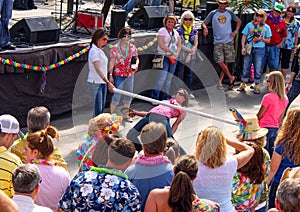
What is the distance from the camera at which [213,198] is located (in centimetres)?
496

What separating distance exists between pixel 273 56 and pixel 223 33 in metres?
1.20

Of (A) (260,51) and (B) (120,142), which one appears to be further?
(A) (260,51)

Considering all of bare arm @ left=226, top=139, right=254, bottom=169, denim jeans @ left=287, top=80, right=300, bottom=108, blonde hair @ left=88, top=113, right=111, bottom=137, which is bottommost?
denim jeans @ left=287, top=80, right=300, bottom=108

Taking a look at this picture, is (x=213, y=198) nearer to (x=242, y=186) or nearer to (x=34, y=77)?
(x=242, y=186)

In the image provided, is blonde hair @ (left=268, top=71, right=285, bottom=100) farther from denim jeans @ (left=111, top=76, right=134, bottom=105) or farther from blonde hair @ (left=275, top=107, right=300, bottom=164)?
denim jeans @ (left=111, top=76, right=134, bottom=105)

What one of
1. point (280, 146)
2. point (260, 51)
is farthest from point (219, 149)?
point (260, 51)

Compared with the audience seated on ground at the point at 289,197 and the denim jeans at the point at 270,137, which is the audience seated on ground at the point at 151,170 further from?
the denim jeans at the point at 270,137

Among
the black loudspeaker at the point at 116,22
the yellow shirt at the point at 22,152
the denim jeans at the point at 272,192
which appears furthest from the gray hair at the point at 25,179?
the black loudspeaker at the point at 116,22

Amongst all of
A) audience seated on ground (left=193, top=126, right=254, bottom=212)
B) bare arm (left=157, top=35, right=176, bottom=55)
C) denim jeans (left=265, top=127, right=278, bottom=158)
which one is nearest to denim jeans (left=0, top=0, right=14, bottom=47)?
bare arm (left=157, top=35, right=176, bottom=55)

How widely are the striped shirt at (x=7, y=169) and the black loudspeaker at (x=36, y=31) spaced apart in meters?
5.14

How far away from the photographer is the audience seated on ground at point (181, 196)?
14.1 ft

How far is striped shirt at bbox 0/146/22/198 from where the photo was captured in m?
4.67

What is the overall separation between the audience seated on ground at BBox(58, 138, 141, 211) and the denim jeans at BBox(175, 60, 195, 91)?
665 centimetres

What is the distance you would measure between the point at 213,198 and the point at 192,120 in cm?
513
